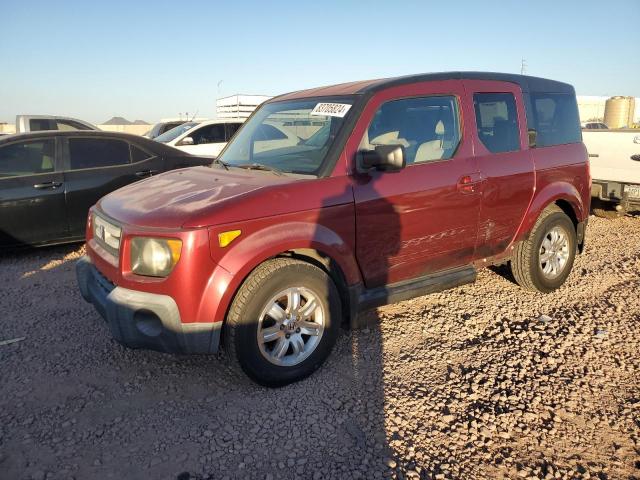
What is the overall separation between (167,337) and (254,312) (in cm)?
53

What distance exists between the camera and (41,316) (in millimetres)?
4402

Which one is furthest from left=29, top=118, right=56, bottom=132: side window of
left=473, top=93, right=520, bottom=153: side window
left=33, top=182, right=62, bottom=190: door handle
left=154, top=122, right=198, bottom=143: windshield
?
left=473, top=93, right=520, bottom=153: side window

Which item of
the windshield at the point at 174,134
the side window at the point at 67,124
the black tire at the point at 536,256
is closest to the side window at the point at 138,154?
the black tire at the point at 536,256

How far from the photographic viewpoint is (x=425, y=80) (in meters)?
3.87

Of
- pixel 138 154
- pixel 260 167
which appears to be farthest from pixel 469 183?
pixel 138 154

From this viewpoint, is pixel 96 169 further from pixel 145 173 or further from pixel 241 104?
pixel 241 104

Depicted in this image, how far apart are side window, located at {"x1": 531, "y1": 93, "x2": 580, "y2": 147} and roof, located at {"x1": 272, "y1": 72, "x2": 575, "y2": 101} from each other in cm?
8

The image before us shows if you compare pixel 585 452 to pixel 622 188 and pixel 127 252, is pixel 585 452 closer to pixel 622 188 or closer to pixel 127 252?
pixel 127 252

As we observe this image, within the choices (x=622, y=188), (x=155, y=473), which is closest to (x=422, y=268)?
(x=155, y=473)

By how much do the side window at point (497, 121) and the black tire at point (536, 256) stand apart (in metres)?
0.80

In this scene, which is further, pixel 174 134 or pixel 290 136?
pixel 174 134

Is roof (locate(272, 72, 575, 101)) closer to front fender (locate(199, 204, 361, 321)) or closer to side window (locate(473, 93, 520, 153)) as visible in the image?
side window (locate(473, 93, 520, 153))

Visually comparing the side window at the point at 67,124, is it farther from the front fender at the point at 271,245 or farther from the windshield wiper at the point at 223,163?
the front fender at the point at 271,245

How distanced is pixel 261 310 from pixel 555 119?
354 centimetres
